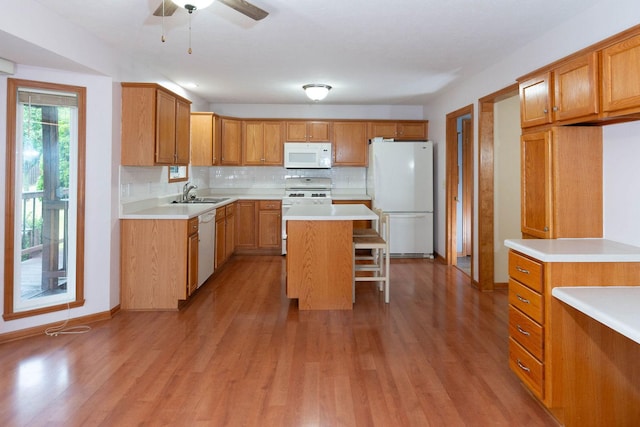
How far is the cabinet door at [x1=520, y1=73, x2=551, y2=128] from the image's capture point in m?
2.66

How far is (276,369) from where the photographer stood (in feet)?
8.79

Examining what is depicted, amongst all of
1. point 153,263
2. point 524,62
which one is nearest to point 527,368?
point 524,62

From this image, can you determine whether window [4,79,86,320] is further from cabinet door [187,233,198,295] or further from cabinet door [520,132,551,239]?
cabinet door [520,132,551,239]

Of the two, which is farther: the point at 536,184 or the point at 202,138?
the point at 202,138

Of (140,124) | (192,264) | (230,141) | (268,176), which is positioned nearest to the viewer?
(140,124)

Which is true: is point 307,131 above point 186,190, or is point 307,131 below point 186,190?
above

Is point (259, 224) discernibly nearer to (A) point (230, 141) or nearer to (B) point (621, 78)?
(A) point (230, 141)

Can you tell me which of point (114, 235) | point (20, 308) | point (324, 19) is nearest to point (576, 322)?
point (324, 19)

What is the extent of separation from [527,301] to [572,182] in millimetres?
870

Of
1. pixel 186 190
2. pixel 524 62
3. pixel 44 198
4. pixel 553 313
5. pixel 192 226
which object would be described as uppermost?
pixel 524 62

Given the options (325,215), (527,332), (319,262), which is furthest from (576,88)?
(319,262)

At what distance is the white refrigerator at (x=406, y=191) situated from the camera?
20.3 ft

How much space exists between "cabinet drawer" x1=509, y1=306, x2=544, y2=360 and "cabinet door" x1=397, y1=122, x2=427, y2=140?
4.57 meters

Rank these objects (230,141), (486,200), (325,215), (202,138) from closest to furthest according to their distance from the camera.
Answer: (325,215)
(486,200)
(202,138)
(230,141)
